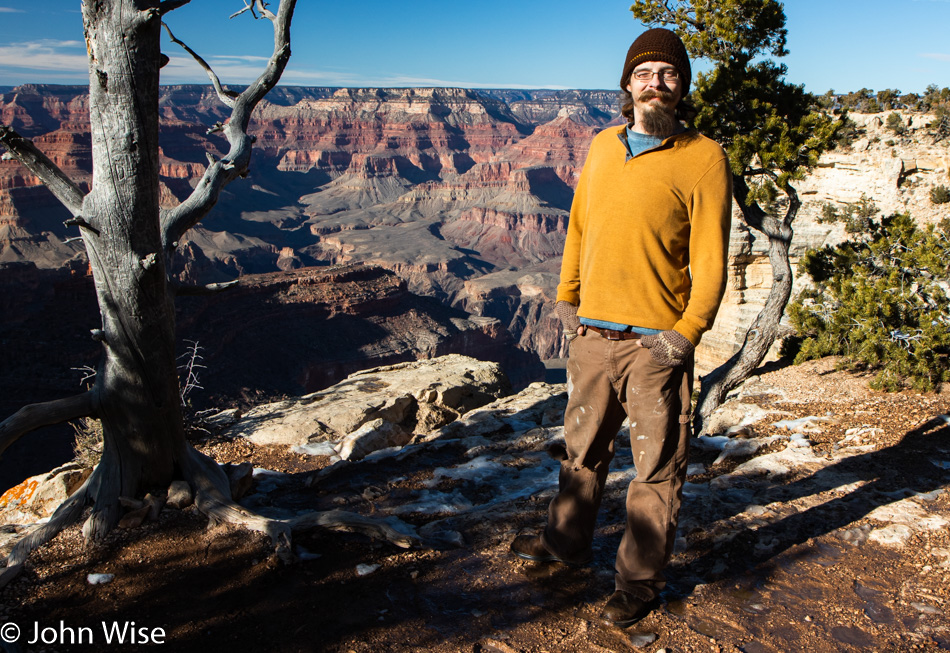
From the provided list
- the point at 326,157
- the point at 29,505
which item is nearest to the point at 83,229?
the point at 29,505

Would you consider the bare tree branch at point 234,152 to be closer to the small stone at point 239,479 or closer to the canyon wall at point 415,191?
the small stone at point 239,479

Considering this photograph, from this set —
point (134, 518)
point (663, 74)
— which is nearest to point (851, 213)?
point (663, 74)

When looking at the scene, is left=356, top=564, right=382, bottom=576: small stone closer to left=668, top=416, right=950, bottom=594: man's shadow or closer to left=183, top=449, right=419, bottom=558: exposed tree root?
left=183, top=449, right=419, bottom=558: exposed tree root

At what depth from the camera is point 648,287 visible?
7.76 ft

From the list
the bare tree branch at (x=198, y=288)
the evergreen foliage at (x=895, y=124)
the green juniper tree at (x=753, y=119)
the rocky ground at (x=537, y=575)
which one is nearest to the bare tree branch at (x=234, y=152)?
the bare tree branch at (x=198, y=288)

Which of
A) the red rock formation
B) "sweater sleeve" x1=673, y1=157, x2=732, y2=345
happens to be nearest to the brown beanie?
"sweater sleeve" x1=673, y1=157, x2=732, y2=345

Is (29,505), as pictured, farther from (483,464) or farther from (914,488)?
(914,488)

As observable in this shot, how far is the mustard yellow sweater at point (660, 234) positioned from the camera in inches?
89.1

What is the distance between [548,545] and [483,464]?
2.50 m

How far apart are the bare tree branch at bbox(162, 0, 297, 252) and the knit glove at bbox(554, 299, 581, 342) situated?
2.21 metres

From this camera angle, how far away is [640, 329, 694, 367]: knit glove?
7.40 ft

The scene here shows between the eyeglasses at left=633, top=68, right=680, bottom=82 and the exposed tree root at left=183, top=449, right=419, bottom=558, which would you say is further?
the exposed tree root at left=183, top=449, right=419, bottom=558

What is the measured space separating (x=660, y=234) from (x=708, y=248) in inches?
7.1

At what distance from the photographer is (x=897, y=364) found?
5.63m
